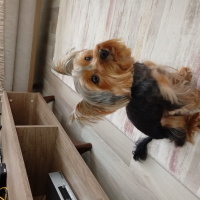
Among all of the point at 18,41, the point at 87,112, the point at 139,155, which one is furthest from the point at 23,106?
the point at 87,112

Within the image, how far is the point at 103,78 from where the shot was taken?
0.41m

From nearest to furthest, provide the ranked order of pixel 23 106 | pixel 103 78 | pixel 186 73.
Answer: pixel 103 78
pixel 186 73
pixel 23 106

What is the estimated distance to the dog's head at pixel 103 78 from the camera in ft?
1.34

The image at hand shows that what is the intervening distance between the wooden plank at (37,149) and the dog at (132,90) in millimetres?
554

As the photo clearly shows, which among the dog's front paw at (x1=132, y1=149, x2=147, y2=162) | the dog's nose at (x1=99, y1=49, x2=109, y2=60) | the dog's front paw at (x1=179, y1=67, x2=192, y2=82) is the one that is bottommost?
the dog's front paw at (x1=132, y1=149, x2=147, y2=162)

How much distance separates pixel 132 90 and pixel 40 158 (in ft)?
2.48

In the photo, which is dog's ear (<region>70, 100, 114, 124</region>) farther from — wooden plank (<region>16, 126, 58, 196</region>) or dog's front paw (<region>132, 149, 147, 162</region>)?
wooden plank (<region>16, 126, 58, 196</region>)

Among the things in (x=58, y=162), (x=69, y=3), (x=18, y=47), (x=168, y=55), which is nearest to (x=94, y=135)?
(x=58, y=162)

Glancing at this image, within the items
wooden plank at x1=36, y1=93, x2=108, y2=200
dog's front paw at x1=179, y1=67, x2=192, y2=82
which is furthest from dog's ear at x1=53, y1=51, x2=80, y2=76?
wooden plank at x1=36, y1=93, x2=108, y2=200

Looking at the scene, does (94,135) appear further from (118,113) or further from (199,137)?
(199,137)

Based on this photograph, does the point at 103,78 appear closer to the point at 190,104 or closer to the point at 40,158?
the point at 190,104

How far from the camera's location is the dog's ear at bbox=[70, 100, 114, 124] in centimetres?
43

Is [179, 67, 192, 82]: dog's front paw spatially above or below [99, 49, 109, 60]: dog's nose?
below

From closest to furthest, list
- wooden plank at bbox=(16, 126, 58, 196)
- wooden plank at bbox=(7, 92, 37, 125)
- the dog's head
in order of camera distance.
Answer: the dog's head, wooden plank at bbox=(16, 126, 58, 196), wooden plank at bbox=(7, 92, 37, 125)
